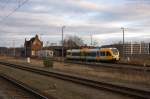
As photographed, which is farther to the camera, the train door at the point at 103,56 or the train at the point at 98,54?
the train door at the point at 103,56

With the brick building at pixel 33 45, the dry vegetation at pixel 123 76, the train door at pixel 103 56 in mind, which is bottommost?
the dry vegetation at pixel 123 76

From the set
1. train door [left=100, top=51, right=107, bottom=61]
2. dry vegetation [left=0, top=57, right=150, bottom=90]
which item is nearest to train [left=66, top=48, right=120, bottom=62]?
train door [left=100, top=51, right=107, bottom=61]

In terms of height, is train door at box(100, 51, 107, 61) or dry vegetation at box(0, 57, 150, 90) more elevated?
train door at box(100, 51, 107, 61)

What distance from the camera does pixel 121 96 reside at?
1659cm

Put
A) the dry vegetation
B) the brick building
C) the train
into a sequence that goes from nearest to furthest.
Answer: the dry vegetation < the train < the brick building

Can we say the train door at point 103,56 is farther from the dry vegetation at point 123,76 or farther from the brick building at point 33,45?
the brick building at point 33,45

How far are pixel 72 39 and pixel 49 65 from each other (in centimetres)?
14685

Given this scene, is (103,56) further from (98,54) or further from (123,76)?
(123,76)

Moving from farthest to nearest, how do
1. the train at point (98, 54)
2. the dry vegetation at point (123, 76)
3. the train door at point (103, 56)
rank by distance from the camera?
the train door at point (103, 56) → the train at point (98, 54) → the dry vegetation at point (123, 76)

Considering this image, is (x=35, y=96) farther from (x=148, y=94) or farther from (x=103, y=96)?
(x=148, y=94)

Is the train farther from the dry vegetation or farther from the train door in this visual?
the dry vegetation

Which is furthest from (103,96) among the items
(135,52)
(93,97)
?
(135,52)

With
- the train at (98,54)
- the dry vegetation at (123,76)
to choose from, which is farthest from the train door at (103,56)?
the dry vegetation at (123,76)

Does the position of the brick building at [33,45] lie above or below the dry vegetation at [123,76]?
above
